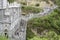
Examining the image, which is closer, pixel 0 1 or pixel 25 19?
pixel 0 1

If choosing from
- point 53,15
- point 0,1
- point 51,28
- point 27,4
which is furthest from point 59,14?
point 0,1

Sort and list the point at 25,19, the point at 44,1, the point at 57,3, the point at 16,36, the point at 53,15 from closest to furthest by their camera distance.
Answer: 1. the point at 16,36
2. the point at 25,19
3. the point at 53,15
4. the point at 57,3
5. the point at 44,1

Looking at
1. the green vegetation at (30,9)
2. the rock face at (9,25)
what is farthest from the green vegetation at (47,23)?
the green vegetation at (30,9)

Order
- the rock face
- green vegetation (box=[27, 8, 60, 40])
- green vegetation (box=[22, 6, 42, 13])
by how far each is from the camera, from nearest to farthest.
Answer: the rock face
green vegetation (box=[27, 8, 60, 40])
green vegetation (box=[22, 6, 42, 13])

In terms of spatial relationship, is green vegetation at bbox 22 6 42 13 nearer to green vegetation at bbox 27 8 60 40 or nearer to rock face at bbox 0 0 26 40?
green vegetation at bbox 27 8 60 40

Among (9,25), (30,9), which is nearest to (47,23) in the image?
(30,9)

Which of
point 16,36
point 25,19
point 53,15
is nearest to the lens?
point 16,36

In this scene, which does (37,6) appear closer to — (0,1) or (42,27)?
(42,27)

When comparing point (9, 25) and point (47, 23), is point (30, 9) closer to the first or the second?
point (47, 23)

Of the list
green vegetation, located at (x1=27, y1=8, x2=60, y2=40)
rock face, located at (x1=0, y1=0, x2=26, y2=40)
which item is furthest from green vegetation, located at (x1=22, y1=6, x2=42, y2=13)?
rock face, located at (x1=0, y1=0, x2=26, y2=40)

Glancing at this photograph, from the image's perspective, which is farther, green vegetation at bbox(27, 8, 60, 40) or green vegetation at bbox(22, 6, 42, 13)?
green vegetation at bbox(22, 6, 42, 13)

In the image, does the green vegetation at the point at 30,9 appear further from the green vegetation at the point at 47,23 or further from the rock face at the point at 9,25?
the rock face at the point at 9,25
